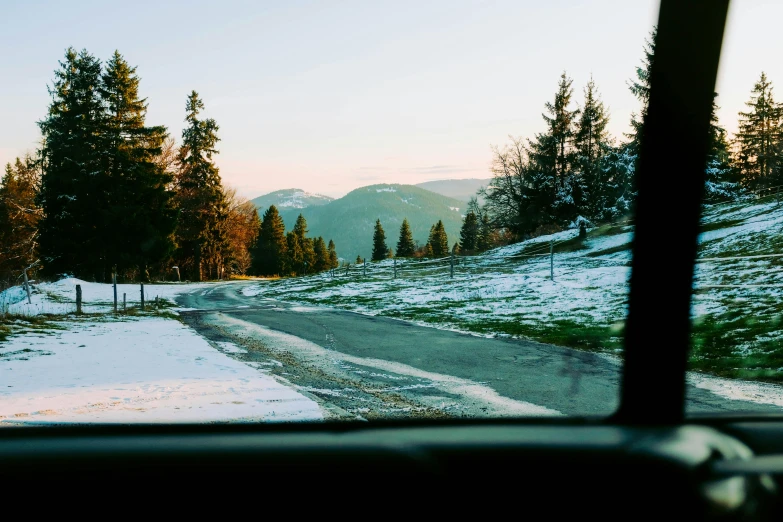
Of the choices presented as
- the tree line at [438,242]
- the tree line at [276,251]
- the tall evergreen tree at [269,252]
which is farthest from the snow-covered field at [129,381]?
the tree line at [276,251]

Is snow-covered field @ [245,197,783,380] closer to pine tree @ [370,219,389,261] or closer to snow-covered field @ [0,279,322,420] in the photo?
snow-covered field @ [0,279,322,420]

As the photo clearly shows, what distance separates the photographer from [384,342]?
11297mm

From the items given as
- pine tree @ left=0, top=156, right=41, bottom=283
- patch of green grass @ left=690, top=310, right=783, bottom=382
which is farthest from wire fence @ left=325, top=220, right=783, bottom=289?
pine tree @ left=0, top=156, right=41, bottom=283

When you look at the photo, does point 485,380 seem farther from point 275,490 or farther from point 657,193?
point 275,490

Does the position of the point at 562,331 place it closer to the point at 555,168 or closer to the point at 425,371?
the point at 425,371

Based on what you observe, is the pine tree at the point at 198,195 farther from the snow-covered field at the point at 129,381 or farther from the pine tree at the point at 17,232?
the snow-covered field at the point at 129,381

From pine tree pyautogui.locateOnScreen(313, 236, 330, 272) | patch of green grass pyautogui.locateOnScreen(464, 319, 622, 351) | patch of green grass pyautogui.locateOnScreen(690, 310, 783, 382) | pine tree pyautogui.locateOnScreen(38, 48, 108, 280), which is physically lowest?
pine tree pyautogui.locateOnScreen(313, 236, 330, 272)

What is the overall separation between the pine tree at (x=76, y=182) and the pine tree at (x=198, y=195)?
16.7 m

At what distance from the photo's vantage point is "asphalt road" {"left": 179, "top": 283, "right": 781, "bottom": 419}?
573 cm

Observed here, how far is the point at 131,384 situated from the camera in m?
5.86

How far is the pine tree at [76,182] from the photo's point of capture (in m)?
16.8

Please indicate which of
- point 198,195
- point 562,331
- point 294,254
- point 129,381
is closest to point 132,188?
point 198,195

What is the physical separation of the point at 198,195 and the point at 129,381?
5096cm

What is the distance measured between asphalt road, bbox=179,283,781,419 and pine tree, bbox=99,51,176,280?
23.2 metres
